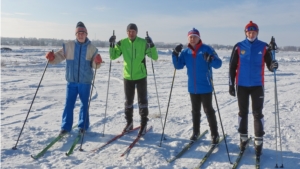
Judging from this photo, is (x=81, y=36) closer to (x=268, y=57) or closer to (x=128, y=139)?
(x=128, y=139)

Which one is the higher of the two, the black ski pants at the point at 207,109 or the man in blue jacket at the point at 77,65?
the man in blue jacket at the point at 77,65

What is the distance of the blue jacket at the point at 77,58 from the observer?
4820 millimetres

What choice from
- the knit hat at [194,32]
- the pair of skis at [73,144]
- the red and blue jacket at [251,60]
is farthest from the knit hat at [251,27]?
the pair of skis at [73,144]

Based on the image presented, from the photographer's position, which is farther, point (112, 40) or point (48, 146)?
point (112, 40)

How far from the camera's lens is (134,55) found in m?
4.89

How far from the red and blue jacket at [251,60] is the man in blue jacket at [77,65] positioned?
238 centimetres

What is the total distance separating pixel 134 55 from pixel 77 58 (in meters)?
1.02

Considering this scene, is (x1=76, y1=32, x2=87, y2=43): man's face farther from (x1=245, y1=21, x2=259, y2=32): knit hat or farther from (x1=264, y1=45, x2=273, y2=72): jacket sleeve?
(x1=264, y1=45, x2=273, y2=72): jacket sleeve

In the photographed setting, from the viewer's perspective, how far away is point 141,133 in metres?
5.00

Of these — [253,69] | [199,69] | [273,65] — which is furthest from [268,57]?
[199,69]

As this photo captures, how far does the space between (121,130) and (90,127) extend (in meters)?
0.66

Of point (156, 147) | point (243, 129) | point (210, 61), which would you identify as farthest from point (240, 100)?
point (156, 147)

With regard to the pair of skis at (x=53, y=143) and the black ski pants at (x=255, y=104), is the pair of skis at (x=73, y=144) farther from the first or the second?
the black ski pants at (x=255, y=104)

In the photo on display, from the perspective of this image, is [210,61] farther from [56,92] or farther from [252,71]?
[56,92]
